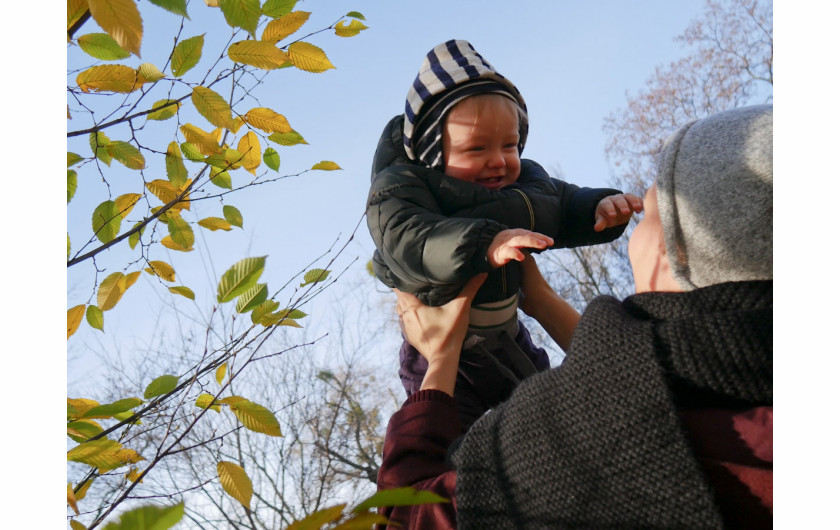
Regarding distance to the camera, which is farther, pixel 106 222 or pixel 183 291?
pixel 183 291

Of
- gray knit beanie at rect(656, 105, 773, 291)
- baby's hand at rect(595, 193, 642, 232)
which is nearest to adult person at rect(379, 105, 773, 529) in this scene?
gray knit beanie at rect(656, 105, 773, 291)

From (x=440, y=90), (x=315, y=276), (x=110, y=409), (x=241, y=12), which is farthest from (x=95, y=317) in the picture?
(x=440, y=90)

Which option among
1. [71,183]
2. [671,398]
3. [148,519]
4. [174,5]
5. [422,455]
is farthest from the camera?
[71,183]

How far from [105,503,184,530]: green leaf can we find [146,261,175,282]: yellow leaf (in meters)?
1.40

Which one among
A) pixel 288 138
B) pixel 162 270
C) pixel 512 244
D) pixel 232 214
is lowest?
pixel 512 244

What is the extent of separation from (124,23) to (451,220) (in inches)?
35.9

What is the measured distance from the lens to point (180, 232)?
1800 mm

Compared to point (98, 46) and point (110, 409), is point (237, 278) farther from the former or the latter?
point (98, 46)

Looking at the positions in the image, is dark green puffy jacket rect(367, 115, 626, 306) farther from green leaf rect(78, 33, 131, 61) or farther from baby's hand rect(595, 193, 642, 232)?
green leaf rect(78, 33, 131, 61)

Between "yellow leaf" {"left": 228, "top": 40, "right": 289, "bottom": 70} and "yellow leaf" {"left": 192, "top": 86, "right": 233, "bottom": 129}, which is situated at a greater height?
"yellow leaf" {"left": 228, "top": 40, "right": 289, "bottom": 70}

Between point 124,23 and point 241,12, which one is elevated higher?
point 241,12

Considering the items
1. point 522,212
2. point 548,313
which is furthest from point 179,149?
point 548,313

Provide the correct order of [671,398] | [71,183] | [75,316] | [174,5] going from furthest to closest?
[75,316]
[71,183]
[671,398]
[174,5]

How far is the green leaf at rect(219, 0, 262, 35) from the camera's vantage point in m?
1.06
